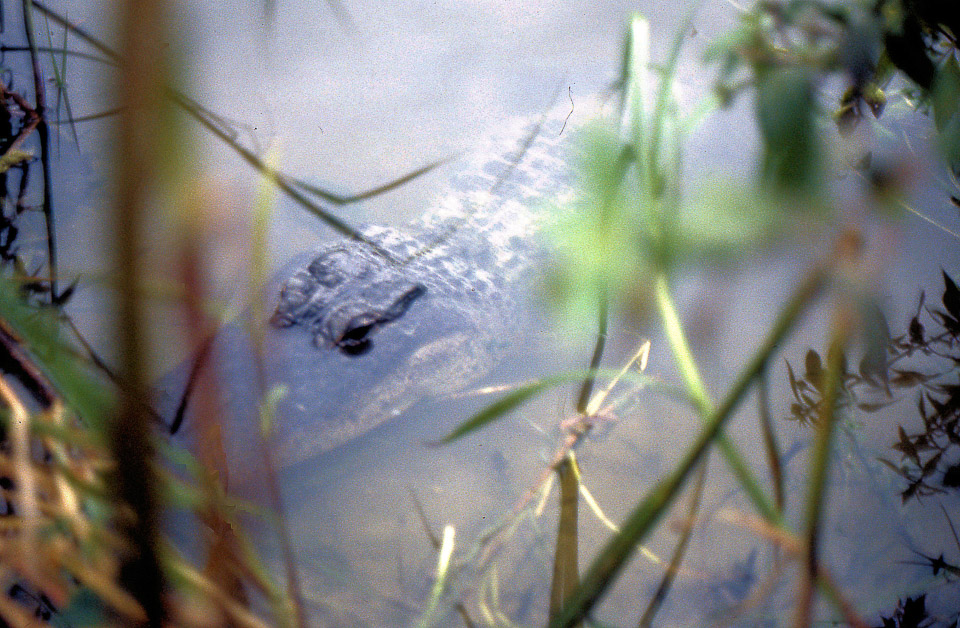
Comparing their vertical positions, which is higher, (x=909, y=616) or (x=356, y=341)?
(x=909, y=616)

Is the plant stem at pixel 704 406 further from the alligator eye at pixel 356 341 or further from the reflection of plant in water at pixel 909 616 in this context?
the alligator eye at pixel 356 341

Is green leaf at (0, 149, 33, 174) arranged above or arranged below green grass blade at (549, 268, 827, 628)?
below

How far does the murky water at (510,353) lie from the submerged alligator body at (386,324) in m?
0.09

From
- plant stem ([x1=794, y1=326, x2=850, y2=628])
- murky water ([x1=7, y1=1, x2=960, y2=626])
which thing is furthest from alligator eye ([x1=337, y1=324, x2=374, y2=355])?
plant stem ([x1=794, y1=326, x2=850, y2=628])

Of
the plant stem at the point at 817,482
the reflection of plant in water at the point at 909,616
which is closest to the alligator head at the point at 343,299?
the plant stem at the point at 817,482

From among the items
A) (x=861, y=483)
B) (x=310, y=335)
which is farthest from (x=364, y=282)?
(x=861, y=483)

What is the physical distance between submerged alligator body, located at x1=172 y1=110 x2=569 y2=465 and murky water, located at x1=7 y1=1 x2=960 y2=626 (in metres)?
0.09

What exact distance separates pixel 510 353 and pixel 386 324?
44cm

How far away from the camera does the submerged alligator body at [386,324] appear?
1.82 metres

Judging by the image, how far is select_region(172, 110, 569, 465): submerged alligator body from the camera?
5.98 feet

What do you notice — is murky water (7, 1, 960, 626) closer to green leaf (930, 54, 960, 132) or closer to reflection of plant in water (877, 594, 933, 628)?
reflection of plant in water (877, 594, 933, 628)

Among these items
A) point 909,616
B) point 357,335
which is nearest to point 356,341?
point 357,335

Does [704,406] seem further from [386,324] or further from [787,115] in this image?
[386,324]

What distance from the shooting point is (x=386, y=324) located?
2.06 meters
